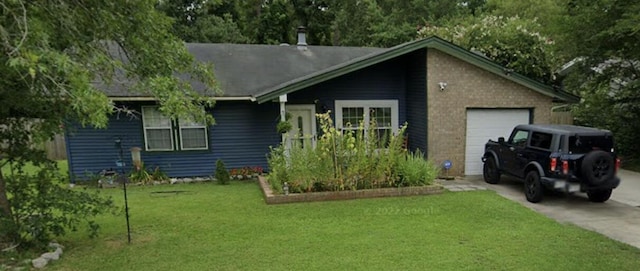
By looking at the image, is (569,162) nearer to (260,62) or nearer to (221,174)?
(221,174)

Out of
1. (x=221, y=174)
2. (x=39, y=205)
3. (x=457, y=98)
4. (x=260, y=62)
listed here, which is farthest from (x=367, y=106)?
(x=39, y=205)

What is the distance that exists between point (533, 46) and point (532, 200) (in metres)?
9.22

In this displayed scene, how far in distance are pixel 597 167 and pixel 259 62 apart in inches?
367

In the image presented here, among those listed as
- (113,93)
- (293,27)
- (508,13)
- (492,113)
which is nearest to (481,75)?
(492,113)

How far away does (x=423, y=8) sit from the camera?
2948cm

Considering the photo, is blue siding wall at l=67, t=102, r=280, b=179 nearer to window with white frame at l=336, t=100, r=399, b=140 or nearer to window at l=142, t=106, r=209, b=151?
window at l=142, t=106, r=209, b=151

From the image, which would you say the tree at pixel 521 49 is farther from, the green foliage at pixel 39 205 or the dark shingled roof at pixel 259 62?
the green foliage at pixel 39 205

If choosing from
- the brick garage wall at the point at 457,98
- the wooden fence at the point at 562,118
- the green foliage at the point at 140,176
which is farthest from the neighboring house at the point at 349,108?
the wooden fence at the point at 562,118

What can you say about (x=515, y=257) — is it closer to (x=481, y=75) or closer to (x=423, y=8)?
(x=481, y=75)

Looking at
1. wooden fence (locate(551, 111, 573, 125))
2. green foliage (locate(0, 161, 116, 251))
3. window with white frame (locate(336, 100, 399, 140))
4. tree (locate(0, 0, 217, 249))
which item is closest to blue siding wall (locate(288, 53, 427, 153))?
window with white frame (locate(336, 100, 399, 140))

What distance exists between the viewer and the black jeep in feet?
23.0

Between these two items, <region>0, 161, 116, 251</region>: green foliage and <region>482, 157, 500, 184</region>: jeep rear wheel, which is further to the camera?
<region>482, 157, 500, 184</region>: jeep rear wheel

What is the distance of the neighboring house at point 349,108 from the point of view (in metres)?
10.0

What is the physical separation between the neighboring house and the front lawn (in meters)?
3.02
